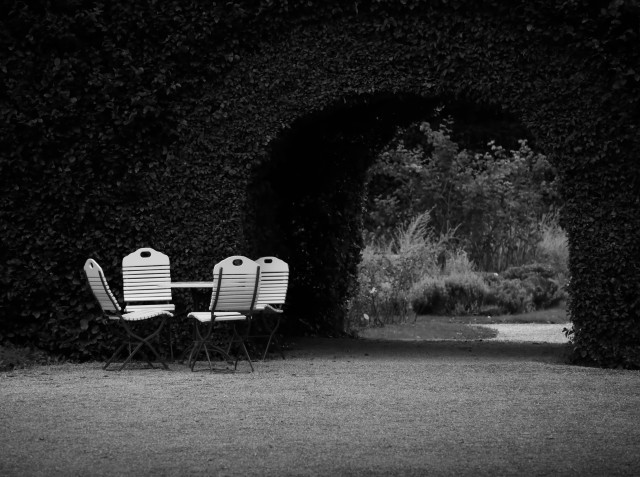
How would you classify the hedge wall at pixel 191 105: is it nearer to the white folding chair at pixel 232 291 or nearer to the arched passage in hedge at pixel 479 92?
the arched passage in hedge at pixel 479 92

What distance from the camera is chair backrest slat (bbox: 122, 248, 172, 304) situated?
1042cm

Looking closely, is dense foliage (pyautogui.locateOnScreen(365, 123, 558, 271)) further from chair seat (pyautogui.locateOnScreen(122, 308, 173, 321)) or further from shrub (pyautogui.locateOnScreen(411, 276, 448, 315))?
chair seat (pyautogui.locateOnScreen(122, 308, 173, 321))

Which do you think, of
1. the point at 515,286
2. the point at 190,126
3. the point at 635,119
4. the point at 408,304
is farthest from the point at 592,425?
the point at 515,286

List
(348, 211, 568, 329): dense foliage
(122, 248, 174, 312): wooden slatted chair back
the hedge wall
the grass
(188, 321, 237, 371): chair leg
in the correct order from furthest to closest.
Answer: (348, 211, 568, 329): dense foliage → the grass → (122, 248, 174, 312): wooden slatted chair back → the hedge wall → (188, 321, 237, 371): chair leg

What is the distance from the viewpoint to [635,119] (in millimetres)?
9797

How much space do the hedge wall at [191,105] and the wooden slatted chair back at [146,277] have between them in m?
0.33

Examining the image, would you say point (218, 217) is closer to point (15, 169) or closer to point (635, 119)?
point (15, 169)

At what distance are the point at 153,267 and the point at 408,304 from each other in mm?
7439

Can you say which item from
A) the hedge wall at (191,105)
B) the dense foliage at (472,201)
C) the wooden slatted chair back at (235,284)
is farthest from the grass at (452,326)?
the wooden slatted chair back at (235,284)

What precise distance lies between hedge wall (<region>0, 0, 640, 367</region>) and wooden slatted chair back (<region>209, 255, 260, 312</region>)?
1.16 meters

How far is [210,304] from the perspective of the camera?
33.2ft

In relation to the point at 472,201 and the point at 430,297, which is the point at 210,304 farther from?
the point at 472,201

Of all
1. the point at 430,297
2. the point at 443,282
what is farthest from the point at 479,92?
the point at 443,282

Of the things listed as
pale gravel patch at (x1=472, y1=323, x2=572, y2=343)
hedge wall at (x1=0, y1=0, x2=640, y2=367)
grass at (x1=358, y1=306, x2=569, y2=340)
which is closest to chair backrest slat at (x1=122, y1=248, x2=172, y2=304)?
hedge wall at (x1=0, y1=0, x2=640, y2=367)
